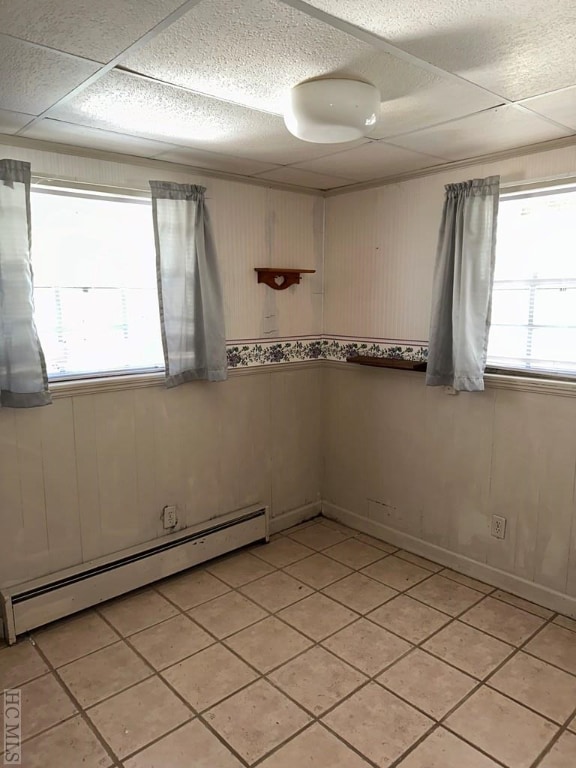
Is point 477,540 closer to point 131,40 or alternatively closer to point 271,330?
point 271,330

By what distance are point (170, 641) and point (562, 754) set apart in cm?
156

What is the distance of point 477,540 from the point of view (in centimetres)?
292

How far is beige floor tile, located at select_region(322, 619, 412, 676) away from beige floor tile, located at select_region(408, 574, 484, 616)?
1.19 feet

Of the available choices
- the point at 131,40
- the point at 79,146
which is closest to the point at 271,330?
the point at 79,146

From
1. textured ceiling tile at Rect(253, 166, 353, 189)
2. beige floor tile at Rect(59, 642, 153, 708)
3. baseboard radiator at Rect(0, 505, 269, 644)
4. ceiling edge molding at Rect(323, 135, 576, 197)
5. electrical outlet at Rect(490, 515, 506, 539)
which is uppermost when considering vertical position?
textured ceiling tile at Rect(253, 166, 353, 189)

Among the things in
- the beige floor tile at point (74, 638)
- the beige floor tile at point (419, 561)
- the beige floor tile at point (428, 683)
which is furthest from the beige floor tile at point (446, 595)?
the beige floor tile at point (74, 638)

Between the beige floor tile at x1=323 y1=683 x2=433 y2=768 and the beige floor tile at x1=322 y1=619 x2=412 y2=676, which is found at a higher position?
the beige floor tile at x1=323 y1=683 x2=433 y2=768

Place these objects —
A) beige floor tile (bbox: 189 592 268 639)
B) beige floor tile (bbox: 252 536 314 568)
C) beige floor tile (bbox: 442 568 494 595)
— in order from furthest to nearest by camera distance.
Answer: beige floor tile (bbox: 252 536 314 568) < beige floor tile (bbox: 442 568 494 595) < beige floor tile (bbox: 189 592 268 639)

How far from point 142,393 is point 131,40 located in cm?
168

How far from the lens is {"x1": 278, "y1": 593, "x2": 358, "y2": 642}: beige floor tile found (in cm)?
249

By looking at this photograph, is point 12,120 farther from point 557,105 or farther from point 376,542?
point 376,542

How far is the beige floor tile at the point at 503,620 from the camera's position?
8.03 ft

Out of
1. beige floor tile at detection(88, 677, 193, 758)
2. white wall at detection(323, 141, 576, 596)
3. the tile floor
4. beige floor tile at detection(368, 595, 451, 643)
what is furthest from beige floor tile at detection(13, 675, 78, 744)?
white wall at detection(323, 141, 576, 596)

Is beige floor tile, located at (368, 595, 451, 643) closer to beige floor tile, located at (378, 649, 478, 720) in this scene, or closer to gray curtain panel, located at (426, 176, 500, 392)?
beige floor tile, located at (378, 649, 478, 720)
